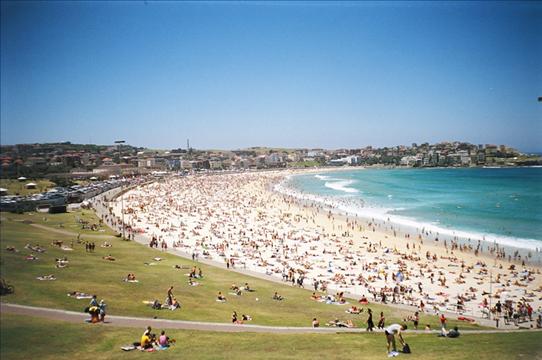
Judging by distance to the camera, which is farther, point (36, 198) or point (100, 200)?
point (100, 200)

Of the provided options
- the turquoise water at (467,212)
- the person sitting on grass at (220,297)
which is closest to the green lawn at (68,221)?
the person sitting on grass at (220,297)

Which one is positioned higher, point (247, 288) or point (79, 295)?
point (79, 295)

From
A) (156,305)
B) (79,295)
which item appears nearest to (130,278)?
(79,295)

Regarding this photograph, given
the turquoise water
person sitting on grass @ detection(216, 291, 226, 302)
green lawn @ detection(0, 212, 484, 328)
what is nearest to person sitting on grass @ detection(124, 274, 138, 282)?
green lawn @ detection(0, 212, 484, 328)

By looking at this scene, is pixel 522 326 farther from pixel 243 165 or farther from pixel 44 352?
pixel 243 165

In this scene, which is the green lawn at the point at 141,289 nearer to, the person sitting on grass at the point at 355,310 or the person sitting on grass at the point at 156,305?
the person sitting on grass at the point at 156,305

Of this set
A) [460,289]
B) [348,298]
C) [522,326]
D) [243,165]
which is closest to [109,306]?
[348,298]

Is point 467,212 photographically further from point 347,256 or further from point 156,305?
point 156,305
